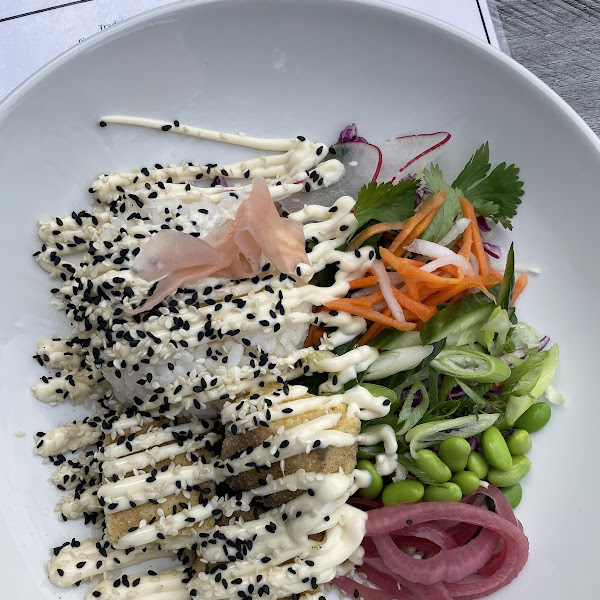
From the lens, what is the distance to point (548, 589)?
2260mm

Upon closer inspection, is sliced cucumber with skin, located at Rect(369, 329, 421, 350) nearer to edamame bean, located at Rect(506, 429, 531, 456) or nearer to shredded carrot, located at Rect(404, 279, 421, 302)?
shredded carrot, located at Rect(404, 279, 421, 302)

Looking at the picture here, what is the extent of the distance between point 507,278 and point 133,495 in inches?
63.4

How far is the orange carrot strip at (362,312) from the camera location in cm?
214

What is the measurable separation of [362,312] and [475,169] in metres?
0.78

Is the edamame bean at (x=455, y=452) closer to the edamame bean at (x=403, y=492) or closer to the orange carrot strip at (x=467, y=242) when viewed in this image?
the edamame bean at (x=403, y=492)

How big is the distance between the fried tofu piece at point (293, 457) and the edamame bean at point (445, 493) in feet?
1.12

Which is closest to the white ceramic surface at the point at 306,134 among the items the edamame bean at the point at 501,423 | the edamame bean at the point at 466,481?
the edamame bean at the point at 501,423

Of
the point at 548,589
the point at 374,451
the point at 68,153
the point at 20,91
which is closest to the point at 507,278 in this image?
the point at 374,451

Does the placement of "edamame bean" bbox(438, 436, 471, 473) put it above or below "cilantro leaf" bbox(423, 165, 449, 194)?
below

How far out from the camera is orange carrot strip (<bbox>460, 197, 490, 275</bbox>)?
229 centimetres

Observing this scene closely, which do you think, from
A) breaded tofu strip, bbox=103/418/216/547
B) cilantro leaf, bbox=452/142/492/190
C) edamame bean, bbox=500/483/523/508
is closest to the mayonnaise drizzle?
breaded tofu strip, bbox=103/418/216/547

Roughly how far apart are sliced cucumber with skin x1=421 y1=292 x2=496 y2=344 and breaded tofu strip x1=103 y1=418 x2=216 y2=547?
91 cm

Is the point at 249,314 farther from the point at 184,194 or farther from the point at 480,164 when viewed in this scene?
the point at 480,164

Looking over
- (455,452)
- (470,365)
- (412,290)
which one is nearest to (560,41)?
(412,290)
